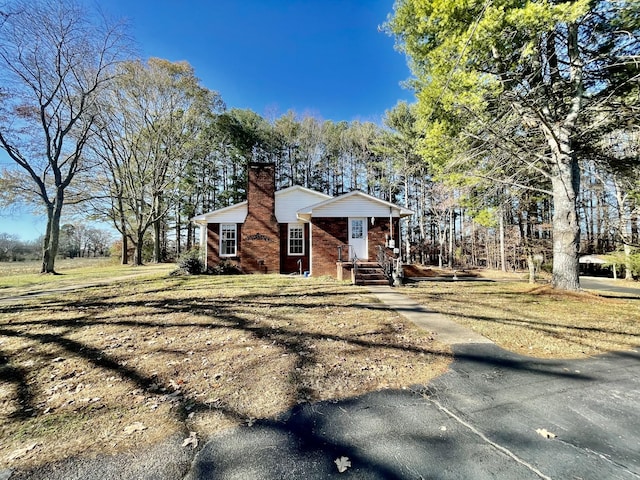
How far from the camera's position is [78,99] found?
14828 mm

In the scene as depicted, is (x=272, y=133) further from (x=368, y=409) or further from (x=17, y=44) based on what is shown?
(x=368, y=409)

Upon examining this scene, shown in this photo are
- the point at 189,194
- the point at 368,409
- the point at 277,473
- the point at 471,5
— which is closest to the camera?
the point at 277,473

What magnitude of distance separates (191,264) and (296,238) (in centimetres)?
577

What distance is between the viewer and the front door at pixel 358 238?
13516 millimetres

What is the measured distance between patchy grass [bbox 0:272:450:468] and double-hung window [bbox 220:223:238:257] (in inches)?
364

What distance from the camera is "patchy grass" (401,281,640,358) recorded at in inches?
164

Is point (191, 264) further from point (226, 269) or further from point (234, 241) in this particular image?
point (234, 241)

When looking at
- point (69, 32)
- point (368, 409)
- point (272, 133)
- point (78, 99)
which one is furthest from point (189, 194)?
point (368, 409)

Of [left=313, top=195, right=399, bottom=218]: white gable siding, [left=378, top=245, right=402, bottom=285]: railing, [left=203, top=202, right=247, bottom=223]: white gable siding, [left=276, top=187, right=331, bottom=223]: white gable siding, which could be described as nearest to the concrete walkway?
[left=378, top=245, right=402, bottom=285]: railing

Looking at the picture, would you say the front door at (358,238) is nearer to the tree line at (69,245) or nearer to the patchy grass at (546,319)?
the patchy grass at (546,319)

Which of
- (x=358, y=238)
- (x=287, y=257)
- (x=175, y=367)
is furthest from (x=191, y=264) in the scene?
(x=175, y=367)

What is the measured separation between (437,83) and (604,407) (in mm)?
7837

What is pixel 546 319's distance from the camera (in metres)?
5.48

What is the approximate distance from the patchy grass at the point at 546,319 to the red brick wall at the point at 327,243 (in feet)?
17.7
